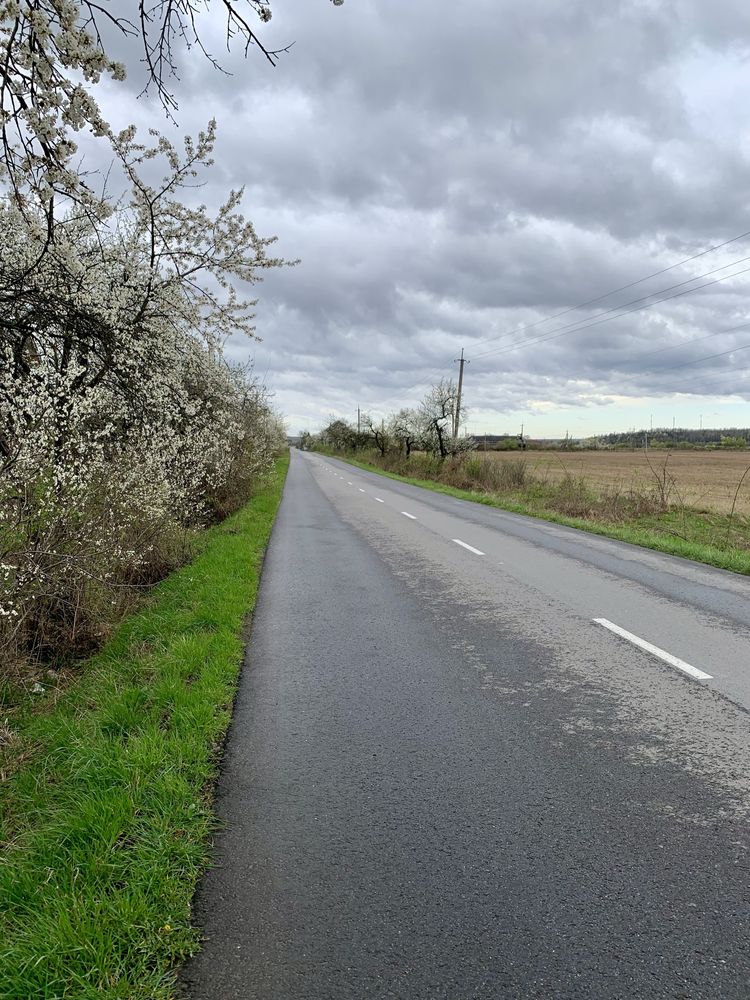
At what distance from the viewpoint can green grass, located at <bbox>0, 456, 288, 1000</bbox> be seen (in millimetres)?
2125

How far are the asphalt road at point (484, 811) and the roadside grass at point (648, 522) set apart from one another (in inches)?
220

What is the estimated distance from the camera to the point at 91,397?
6.56m

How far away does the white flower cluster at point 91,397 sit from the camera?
5.40 metres

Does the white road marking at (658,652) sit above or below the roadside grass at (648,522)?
below

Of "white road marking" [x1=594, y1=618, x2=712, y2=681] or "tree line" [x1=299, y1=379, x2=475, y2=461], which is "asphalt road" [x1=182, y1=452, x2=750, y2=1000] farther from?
"tree line" [x1=299, y1=379, x2=475, y2=461]

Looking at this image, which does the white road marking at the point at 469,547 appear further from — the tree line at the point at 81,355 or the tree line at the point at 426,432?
the tree line at the point at 426,432

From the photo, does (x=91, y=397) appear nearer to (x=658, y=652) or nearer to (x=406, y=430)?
(x=658, y=652)

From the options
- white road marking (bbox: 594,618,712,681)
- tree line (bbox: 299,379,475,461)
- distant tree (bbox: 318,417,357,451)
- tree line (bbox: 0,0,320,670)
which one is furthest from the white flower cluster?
distant tree (bbox: 318,417,357,451)

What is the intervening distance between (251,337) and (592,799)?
27.2 ft

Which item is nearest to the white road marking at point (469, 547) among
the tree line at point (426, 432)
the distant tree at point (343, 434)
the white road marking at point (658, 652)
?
the white road marking at point (658, 652)

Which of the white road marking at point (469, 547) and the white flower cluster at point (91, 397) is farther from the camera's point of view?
the white road marking at point (469, 547)

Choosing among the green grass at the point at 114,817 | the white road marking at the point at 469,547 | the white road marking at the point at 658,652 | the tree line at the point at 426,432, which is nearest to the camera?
the green grass at the point at 114,817

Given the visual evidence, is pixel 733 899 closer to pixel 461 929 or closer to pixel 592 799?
pixel 592 799

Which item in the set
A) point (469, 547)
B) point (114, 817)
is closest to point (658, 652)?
point (114, 817)
